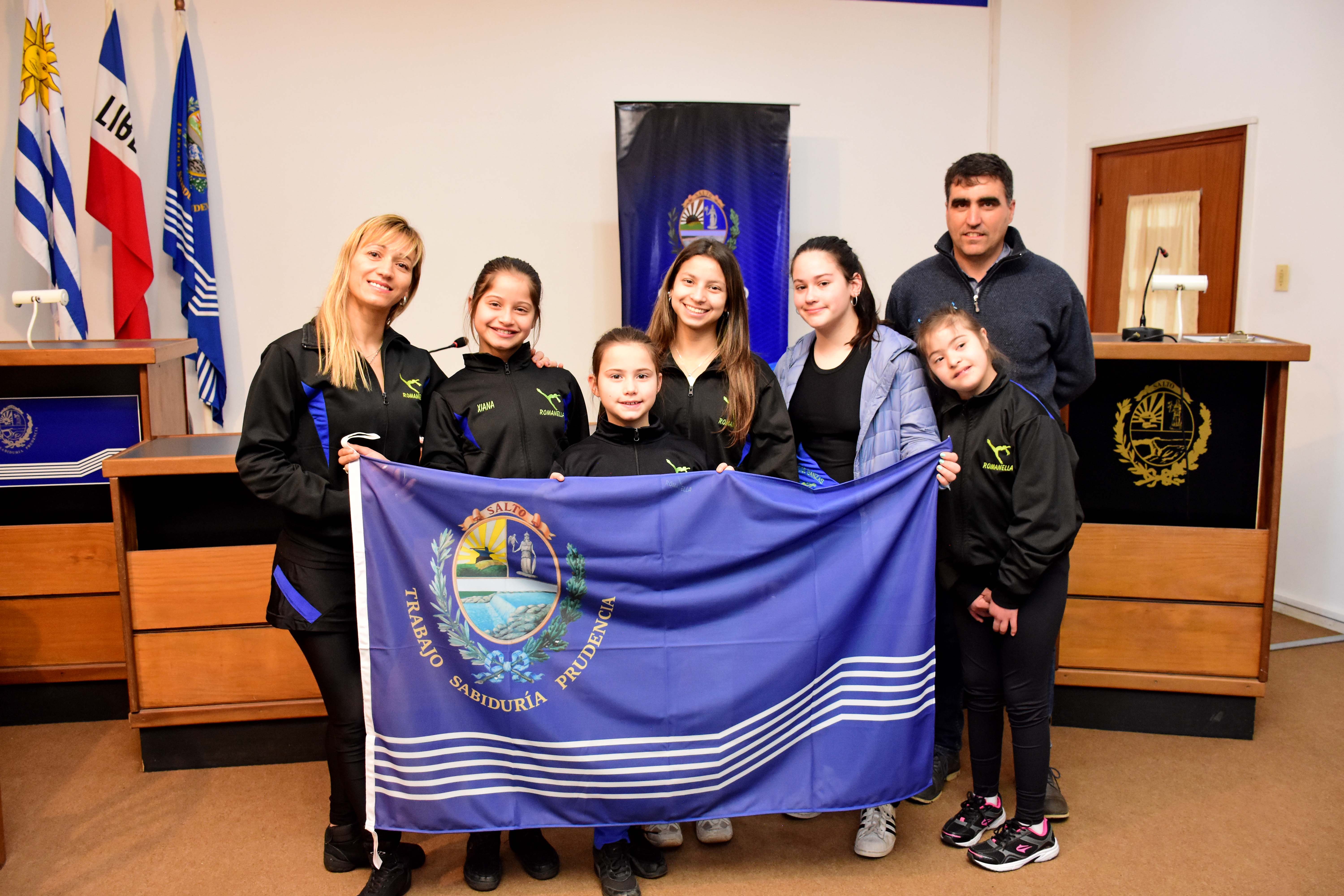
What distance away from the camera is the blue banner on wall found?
3002mm

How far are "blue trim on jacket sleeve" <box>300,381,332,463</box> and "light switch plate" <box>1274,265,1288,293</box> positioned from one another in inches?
163

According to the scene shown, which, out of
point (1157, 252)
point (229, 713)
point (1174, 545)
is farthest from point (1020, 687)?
point (1157, 252)

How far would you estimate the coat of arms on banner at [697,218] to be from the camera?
4.53m

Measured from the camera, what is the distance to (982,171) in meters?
2.45

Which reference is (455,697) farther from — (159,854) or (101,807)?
(101,807)

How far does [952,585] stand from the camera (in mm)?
2320

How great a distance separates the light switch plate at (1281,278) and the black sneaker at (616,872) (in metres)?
3.85

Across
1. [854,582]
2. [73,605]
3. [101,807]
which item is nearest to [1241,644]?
[854,582]

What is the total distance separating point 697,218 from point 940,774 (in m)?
2.87

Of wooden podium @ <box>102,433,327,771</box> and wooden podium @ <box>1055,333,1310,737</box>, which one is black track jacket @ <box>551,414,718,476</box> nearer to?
wooden podium @ <box>102,433,327,771</box>

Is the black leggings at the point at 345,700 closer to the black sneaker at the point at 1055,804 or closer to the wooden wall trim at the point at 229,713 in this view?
the wooden wall trim at the point at 229,713

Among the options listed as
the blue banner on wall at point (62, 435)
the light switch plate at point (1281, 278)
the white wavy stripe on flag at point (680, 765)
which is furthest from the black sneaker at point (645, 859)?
the light switch plate at point (1281, 278)

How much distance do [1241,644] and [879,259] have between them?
285cm

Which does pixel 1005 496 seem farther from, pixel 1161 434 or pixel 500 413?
pixel 500 413
